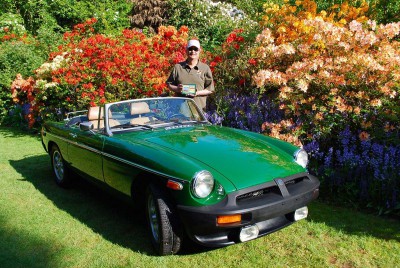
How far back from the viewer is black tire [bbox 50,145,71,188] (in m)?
5.45

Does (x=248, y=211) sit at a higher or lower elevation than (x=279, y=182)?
lower

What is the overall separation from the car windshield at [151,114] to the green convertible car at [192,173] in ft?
0.04

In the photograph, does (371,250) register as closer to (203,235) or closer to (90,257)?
(203,235)

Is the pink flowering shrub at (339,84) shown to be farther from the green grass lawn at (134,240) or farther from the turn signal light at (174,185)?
the turn signal light at (174,185)

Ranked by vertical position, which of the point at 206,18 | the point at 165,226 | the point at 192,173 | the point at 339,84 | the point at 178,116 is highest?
the point at 206,18

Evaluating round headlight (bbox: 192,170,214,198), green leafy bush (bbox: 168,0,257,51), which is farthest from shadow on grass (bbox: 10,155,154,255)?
green leafy bush (bbox: 168,0,257,51)

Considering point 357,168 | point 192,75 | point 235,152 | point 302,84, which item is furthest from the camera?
point 192,75

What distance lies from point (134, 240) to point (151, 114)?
1.54 metres

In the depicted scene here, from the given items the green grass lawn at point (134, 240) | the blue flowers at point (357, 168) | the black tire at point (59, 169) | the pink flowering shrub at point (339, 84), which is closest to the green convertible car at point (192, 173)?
the green grass lawn at point (134, 240)

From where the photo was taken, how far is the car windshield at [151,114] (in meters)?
4.45

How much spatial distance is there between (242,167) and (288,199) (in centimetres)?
47

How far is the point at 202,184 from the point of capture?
3.12 meters

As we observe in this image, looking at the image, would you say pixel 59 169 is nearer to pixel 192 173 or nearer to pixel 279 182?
pixel 192 173

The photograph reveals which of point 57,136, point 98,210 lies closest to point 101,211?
point 98,210
